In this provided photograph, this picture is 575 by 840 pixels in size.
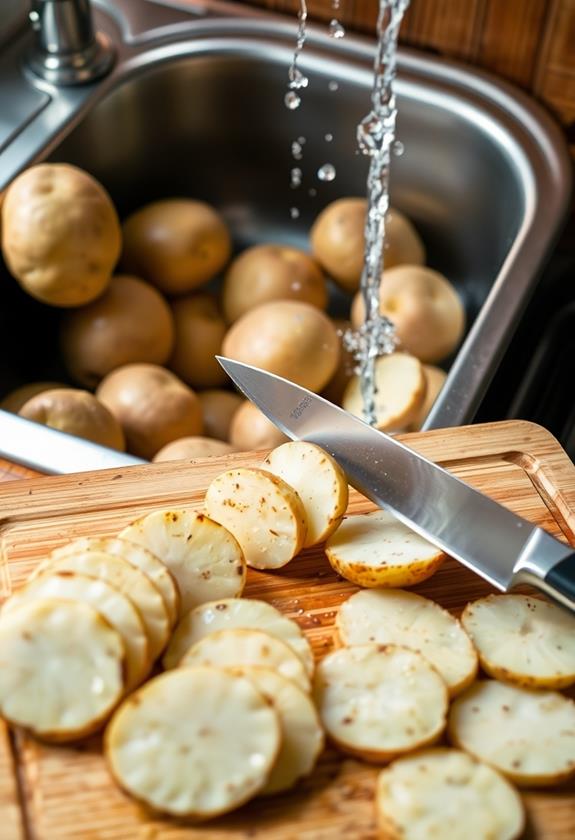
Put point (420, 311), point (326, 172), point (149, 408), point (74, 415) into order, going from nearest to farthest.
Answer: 1. point (74, 415)
2. point (149, 408)
3. point (420, 311)
4. point (326, 172)

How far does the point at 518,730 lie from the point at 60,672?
11.6 inches

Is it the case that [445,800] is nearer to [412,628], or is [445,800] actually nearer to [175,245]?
[412,628]

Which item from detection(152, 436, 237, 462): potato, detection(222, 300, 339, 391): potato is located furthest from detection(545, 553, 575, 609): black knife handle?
detection(222, 300, 339, 391): potato

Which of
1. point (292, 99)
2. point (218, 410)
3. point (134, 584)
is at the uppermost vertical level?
point (292, 99)

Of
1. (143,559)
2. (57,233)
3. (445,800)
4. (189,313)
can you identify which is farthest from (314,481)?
(189,313)

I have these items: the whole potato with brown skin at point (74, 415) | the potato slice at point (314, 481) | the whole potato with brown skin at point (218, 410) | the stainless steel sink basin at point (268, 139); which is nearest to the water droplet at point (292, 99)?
the stainless steel sink basin at point (268, 139)

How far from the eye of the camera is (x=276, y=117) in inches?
57.2

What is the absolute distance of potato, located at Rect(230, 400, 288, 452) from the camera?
3.92 ft

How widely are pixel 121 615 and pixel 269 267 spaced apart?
739 millimetres

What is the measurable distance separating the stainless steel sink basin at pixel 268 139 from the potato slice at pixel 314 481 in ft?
1.65

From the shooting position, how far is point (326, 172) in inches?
56.6

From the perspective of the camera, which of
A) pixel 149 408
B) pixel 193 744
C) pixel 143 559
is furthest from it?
pixel 149 408

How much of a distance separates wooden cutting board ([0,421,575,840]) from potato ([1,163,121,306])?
1.26 ft

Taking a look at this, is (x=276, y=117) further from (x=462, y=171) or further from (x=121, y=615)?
(x=121, y=615)
